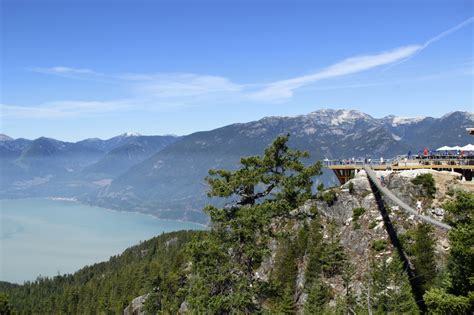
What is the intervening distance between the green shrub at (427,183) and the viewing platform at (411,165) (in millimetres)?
5584

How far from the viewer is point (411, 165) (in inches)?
2094

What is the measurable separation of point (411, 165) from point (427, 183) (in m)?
7.18

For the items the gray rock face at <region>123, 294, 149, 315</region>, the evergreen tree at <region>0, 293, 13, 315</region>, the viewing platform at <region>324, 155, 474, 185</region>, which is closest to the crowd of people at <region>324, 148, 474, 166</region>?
the viewing platform at <region>324, 155, 474, 185</region>

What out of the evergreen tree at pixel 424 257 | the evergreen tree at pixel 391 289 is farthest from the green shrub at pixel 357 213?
the evergreen tree at pixel 391 289

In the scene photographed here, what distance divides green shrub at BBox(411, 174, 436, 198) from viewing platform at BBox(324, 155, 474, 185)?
5584 mm

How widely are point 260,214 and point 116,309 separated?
354 ft

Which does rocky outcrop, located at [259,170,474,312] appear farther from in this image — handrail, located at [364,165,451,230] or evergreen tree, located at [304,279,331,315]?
handrail, located at [364,165,451,230]

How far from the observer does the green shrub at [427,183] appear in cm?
4581

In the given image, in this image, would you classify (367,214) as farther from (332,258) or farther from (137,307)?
(137,307)

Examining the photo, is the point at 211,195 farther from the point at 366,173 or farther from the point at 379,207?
the point at 366,173

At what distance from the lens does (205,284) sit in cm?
2306

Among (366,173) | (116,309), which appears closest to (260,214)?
(366,173)

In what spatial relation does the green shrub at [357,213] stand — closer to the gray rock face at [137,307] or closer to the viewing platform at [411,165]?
the viewing platform at [411,165]

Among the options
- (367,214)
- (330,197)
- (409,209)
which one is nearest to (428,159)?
(367,214)
